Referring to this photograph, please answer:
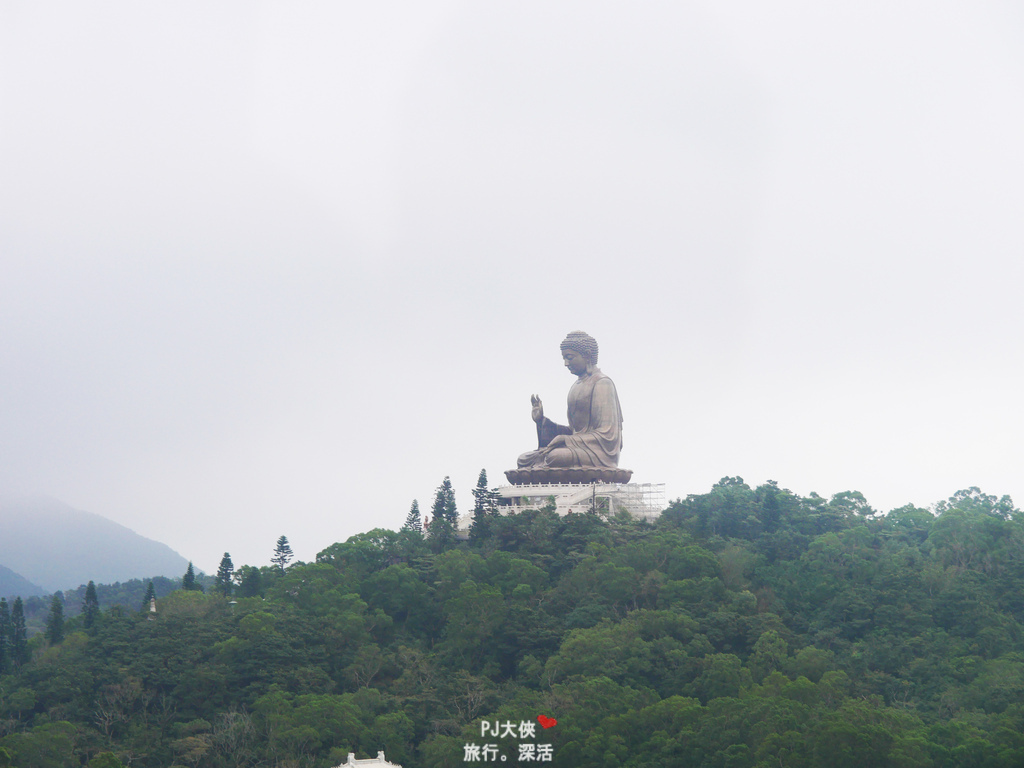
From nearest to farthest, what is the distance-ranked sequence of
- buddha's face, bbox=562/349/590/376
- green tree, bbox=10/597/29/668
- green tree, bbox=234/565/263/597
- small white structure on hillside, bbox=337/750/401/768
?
1. small white structure on hillside, bbox=337/750/401/768
2. green tree, bbox=10/597/29/668
3. green tree, bbox=234/565/263/597
4. buddha's face, bbox=562/349/590/376

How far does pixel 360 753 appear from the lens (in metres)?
23.7

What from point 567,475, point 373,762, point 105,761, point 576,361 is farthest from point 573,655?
point 576,361

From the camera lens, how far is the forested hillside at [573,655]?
22.8 meters

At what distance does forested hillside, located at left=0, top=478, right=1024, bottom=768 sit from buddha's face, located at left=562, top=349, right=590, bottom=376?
20.9 feet

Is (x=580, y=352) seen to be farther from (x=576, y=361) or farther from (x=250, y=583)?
(x=250, y=583)

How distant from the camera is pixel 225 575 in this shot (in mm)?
33219

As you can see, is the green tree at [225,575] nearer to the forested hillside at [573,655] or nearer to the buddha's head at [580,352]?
the forested hillside at [573,655]

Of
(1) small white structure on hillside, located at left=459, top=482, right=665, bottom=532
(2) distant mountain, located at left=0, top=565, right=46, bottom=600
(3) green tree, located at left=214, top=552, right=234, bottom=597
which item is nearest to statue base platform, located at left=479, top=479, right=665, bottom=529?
(1) small white structure on hillside, located at left=459, top=482, right=665, bottom=532

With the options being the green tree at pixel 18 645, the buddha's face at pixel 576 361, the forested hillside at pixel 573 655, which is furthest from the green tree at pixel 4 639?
the buddha's face at pixel 576 361

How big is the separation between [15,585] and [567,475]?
104m

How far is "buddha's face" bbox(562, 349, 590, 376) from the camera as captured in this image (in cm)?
3869

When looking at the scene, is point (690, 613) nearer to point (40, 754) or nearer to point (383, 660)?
point (383, 660)

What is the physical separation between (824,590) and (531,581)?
6435 mm

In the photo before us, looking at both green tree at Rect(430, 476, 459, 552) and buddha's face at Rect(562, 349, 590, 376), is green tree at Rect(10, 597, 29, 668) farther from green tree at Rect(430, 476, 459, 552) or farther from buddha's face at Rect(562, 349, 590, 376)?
buddha's face at Rect(562, 349, 590, 376)
